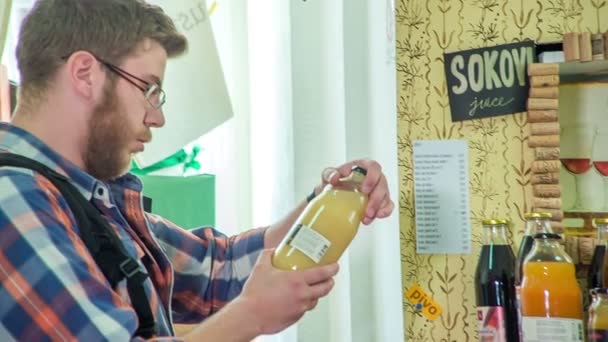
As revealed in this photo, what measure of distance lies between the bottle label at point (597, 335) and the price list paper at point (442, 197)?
1.04 ft

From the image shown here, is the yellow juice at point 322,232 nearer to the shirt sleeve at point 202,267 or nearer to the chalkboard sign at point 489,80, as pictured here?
the shirt sleeve at point 202,267

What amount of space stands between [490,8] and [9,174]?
1079mm

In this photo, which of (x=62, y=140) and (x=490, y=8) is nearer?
(x=62, y=140)

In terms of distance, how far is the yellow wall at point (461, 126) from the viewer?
146 centimetres

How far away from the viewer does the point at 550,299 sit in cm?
124

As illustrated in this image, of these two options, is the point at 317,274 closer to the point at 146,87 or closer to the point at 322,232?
the point at 322,232

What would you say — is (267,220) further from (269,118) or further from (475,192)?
(475,192)

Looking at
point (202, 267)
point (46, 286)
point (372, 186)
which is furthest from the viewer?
point (202, 267)

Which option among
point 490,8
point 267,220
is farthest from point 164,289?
point 490,8

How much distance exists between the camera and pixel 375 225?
1237 mm

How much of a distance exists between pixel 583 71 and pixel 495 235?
38 centimetres

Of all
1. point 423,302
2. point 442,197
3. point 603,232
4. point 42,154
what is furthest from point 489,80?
point 42,154

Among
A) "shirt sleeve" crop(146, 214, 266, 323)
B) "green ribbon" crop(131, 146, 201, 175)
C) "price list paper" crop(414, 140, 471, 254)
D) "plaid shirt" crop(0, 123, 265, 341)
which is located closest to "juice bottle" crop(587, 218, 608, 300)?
"price list paper" crop(414, 140, 471, 254)

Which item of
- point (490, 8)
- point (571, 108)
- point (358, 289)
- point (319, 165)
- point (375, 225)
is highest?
point (490, 8)
